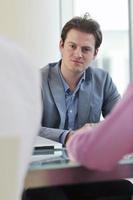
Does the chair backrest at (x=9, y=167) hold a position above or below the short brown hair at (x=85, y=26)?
below

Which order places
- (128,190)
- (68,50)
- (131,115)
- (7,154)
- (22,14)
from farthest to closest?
(22,14), (68,50), (128,190), (131,115), (7,154)

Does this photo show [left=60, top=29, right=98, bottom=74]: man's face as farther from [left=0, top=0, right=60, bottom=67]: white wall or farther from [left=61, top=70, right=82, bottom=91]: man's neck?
[left=0, top=0, right=60, bottom=67]: white wall

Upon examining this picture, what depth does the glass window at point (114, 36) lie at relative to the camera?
2.88m

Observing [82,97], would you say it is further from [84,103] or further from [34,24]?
[34,24]

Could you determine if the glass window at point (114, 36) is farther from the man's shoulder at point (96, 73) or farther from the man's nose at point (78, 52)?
the man's nose at point (78, 52)

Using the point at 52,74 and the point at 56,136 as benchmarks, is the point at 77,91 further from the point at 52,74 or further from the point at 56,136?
the point at 56,136

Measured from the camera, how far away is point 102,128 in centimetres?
73

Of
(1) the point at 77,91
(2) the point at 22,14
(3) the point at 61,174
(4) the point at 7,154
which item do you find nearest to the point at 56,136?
(1) the point at 77,91

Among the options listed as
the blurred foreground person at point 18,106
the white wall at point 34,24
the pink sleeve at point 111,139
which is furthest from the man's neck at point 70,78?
the blurred foreground person at point 18,106

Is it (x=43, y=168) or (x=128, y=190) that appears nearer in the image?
(x=43, y=168)

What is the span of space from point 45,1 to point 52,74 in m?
1.22

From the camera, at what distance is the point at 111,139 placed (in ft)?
2.39

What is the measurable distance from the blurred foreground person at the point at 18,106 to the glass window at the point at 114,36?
7.67ft

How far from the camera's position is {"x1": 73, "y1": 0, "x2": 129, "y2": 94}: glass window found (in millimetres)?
2883
